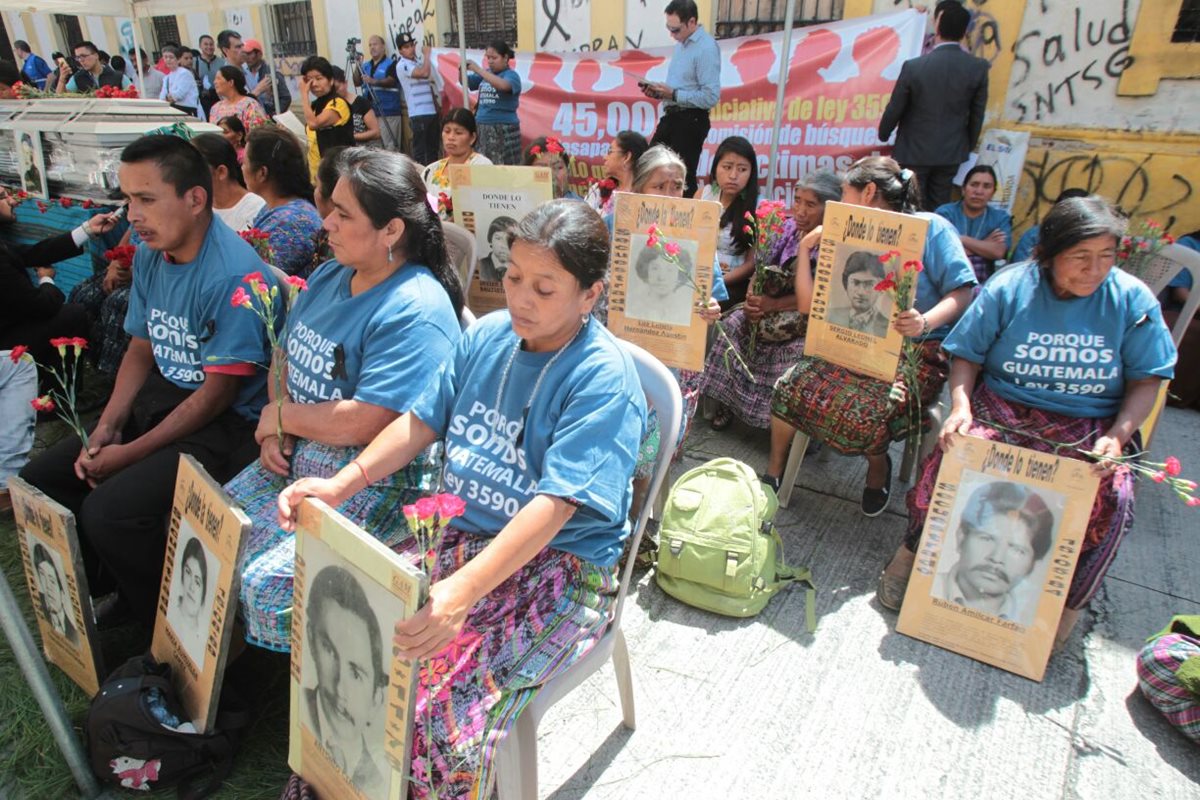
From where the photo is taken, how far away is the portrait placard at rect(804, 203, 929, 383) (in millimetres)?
2686

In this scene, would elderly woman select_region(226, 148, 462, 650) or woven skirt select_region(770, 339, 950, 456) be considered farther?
woven skirt select_region(770, 339, 950, 456)

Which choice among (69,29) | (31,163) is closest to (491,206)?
(31,163)

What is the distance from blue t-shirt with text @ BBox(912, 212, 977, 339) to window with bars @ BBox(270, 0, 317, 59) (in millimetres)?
11601

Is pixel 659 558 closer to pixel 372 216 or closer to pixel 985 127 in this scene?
pixel 372 216

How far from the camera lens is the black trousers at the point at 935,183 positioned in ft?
17.3

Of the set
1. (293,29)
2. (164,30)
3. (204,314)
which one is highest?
(164,30)

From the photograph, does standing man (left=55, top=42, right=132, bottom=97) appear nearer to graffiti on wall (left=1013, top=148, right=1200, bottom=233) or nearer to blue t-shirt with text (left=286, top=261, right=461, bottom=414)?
blue t-shirt with text (left=286, top=261, right=461, bottom=414)

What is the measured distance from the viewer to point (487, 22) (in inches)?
378

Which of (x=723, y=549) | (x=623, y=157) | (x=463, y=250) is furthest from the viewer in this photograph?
(x=623, y=157)

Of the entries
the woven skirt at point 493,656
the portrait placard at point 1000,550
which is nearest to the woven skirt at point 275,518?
the woven skirt at point 493,656

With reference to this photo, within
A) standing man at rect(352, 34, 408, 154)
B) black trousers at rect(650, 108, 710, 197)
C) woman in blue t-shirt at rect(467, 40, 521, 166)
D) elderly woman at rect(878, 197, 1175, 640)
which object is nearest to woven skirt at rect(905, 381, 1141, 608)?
elderly woman at rect(878, 197, 1175, 640)

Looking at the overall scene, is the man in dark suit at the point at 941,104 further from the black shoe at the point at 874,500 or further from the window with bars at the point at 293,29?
the window with bars at the point at 293,29

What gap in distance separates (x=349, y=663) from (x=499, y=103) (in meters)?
7.16

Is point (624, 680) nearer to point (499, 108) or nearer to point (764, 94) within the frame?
point (764, 94)
